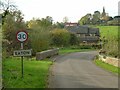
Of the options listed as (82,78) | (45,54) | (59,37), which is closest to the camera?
(82,78)

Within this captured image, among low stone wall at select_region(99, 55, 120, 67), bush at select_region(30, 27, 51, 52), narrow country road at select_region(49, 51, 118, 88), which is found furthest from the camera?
bush at select_region(30, 27, 51, 52)

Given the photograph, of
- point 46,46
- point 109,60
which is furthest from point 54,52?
point 109,60

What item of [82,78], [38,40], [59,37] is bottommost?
[82,78]

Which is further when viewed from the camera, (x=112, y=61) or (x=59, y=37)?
(x=59, y=37)

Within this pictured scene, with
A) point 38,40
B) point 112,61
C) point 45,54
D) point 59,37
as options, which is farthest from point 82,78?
point 59,37

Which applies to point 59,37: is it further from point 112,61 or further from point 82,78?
point 82,78

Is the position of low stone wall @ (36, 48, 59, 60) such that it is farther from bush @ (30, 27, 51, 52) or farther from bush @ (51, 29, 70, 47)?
bush @ (51, 29, 70, 47)

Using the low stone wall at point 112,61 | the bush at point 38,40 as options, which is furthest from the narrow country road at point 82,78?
the bush at point 38,40

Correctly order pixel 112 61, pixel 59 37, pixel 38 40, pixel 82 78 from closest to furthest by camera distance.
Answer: pixel 82 78 → pixel 112 61 → pixel 38 40 → pixel 59 37

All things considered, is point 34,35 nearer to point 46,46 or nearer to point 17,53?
point 46,46

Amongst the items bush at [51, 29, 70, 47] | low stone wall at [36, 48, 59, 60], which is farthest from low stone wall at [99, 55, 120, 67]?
bush at [51, 29, 70, 47]

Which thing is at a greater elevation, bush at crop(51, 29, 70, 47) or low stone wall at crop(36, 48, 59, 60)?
bush at crop(51, 29, 70, 47)

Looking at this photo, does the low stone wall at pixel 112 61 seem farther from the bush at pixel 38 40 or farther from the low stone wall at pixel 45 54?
the bush at pixel 38 40

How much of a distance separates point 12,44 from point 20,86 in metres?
30.1
